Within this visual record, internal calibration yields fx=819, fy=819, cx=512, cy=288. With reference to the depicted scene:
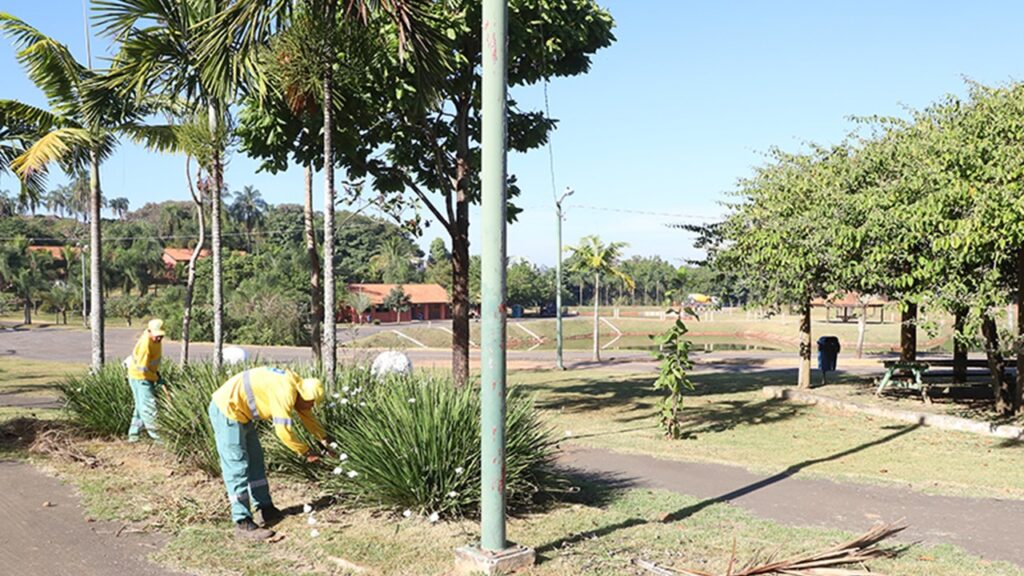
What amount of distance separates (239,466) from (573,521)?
274 centimetres

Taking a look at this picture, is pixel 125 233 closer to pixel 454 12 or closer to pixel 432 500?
pixel 454 12

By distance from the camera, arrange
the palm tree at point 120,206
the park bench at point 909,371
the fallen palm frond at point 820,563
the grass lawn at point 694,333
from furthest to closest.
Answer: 1. the palm tree at point 120,206
2. the grass lawn at point 694,333
3. the park bench at point 909,371
4. the fallen palm frond at point 820,563

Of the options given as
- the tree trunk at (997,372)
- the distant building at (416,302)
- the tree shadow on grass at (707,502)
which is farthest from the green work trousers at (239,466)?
the distant building at (416,302)

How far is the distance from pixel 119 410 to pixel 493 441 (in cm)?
A: 708

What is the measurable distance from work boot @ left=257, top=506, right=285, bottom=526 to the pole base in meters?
2.03

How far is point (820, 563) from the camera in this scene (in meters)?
5.31

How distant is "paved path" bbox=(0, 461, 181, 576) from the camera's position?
5.65m

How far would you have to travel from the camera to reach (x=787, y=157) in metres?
18.0

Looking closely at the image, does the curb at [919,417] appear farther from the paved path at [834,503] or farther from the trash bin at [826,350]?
the paved path at [834,503]

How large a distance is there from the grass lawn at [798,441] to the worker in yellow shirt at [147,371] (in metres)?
5.71

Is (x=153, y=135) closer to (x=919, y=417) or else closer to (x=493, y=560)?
(x=493, y=560)

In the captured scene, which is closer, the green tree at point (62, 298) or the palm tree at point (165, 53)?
the palm tree at point (165, 53)

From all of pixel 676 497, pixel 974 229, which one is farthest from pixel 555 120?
pixel 676 497

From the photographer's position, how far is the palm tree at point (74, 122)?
39.3 feet
